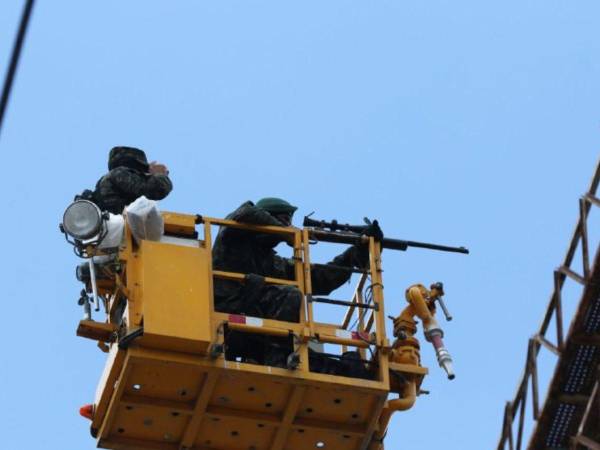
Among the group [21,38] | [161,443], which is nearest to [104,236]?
[161,443]

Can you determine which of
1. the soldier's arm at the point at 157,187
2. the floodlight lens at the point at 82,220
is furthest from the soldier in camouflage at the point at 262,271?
the floodlight lens at the point at 82,220

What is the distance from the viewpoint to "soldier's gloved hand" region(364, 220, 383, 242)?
15766 millimetres

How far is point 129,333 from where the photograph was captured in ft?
45.8

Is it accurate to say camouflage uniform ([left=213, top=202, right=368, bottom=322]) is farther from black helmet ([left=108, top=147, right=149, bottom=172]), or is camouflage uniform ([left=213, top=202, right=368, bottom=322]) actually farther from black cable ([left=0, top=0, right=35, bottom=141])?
black cable ([left=0, top=0, right=35, bottom=141])

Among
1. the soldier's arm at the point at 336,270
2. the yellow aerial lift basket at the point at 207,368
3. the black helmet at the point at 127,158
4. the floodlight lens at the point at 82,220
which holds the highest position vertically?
the black helmet at the point at 127,158

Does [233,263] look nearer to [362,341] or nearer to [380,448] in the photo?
[362,341]

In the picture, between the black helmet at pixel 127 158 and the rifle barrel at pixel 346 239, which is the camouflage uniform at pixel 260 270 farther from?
the black helmet at pixel 127 158

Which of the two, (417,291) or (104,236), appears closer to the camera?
(104,236)

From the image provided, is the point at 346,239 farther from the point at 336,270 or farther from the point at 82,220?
the point at 82,220

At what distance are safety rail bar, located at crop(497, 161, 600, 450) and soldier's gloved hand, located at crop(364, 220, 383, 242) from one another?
7.36 feet

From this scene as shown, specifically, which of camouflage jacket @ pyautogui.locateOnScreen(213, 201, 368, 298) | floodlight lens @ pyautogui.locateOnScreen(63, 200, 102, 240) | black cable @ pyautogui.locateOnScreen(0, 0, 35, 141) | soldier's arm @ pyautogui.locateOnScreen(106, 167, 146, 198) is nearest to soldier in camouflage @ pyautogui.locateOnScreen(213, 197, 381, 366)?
camouflage jacket @ pyautogui.locateOnScreen(213, 201, 368, 298)

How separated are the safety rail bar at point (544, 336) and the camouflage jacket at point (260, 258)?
7.72 feet

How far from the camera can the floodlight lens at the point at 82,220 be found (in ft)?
48.0

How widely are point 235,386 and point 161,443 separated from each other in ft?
4.21
